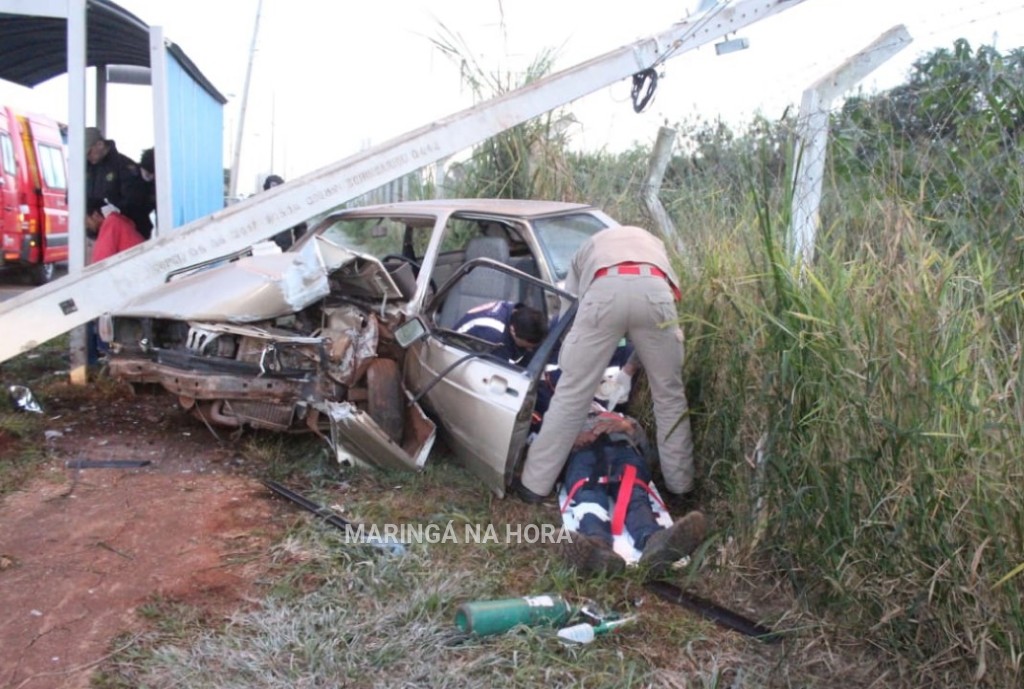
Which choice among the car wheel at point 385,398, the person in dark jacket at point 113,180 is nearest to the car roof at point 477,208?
the car wheel at point 385,398

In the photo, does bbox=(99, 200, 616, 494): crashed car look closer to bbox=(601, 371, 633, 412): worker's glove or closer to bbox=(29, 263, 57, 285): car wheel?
bbox=(601, 371, 633, 412): worker's glove

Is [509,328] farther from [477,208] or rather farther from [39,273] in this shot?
[39,273]

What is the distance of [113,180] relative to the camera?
723cm

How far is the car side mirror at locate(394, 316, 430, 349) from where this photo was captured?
4852mm

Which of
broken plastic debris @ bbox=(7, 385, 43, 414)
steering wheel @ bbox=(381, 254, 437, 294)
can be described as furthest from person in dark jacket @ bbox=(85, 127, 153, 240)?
steering wheel @ bbox=(381, 254, 437, 294)

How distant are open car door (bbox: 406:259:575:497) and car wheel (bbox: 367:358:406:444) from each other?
14cm

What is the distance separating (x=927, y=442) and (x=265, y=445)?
3.70 metres

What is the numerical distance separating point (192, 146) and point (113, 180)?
73cm

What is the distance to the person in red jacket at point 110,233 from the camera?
22.8ft

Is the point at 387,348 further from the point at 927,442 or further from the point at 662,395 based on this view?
the point at 927,442

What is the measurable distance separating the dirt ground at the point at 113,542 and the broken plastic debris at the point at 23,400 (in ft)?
1.28

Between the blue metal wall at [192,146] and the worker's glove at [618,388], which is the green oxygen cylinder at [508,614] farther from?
the blue metal wall at [192,146]

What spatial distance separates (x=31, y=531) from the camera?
406 cm

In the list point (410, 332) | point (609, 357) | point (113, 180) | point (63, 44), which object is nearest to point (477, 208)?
point (410, 332)
